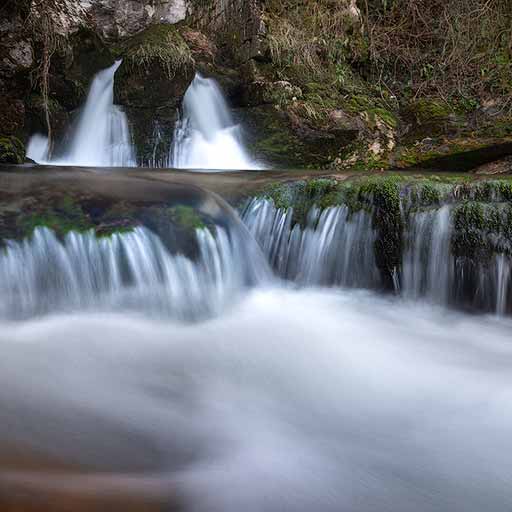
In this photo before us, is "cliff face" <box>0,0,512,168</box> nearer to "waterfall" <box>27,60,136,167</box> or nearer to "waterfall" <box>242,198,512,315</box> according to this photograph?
"waterfall" <box>27,60,136,167</box>

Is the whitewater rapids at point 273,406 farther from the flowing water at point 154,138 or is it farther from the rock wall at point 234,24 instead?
the rock wall at point 234,24

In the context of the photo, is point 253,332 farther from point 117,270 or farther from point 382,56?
point 382,56

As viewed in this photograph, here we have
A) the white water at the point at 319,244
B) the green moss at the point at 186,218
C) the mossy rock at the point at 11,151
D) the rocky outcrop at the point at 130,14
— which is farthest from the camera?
the rocky outcrop at the point at 130,14

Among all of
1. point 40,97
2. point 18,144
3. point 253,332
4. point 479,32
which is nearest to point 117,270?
point 253,332

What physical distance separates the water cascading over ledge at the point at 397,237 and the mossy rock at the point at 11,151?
9.59 feet

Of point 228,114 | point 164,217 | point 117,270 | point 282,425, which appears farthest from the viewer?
point 228,114

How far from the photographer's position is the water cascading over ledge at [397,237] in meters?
3.62

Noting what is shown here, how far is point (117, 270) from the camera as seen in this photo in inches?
128

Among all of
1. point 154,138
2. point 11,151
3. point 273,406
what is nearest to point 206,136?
point 154,138

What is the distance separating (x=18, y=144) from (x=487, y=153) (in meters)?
5.75

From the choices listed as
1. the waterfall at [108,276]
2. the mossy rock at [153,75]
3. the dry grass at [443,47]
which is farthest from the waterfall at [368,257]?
the dry grass at [443,47]

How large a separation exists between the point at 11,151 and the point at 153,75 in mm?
2136

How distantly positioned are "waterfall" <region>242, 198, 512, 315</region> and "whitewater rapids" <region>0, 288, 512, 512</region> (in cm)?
25

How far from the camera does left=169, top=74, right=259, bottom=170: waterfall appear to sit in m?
6.78
